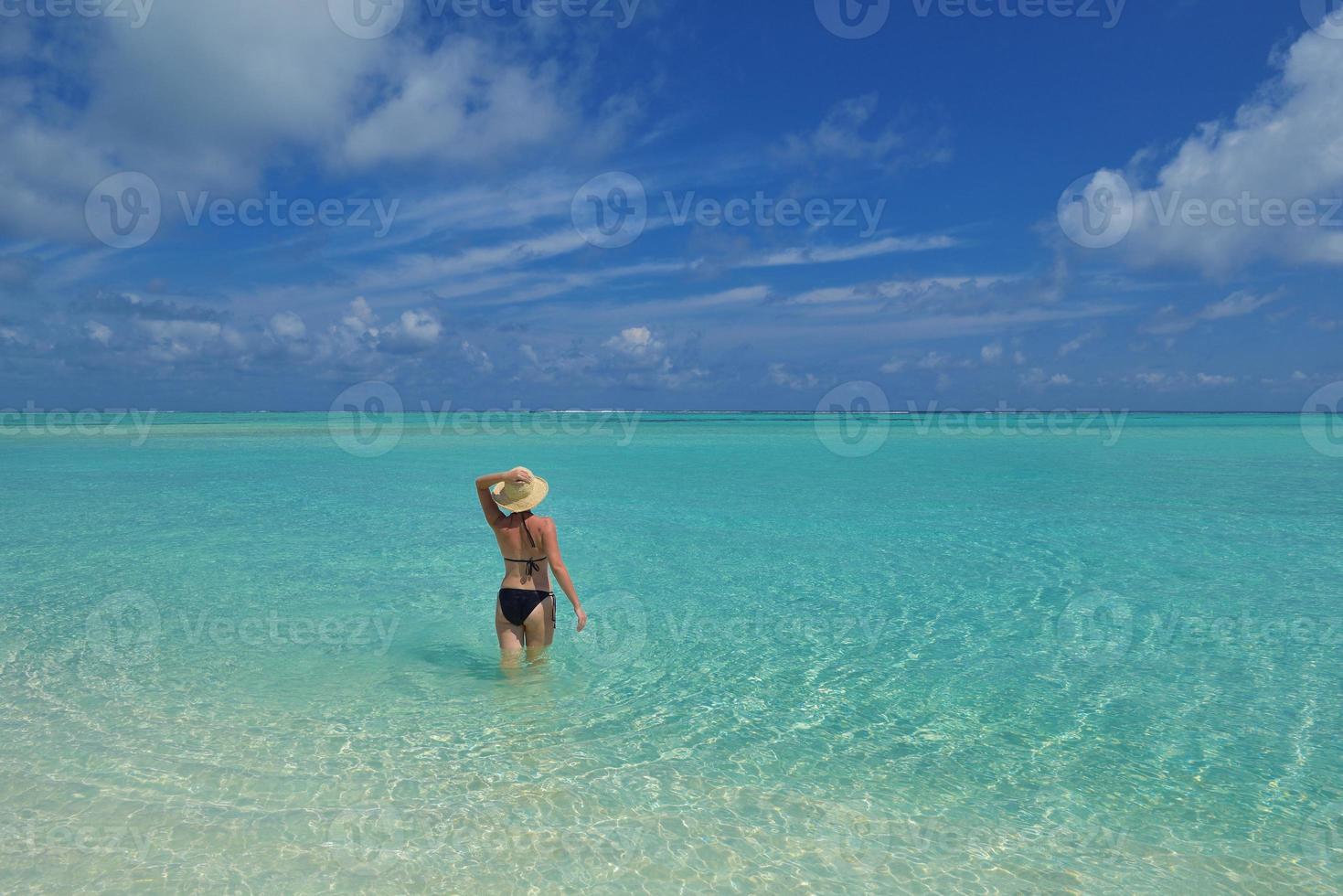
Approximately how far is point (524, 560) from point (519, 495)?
698 millimetres

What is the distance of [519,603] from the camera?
6.79 m

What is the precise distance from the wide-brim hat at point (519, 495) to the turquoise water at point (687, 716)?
162 centimetres

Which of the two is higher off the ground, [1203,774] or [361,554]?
[361,554]

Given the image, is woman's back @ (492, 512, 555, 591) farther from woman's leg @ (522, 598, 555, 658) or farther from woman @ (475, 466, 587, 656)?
woman's leg @ (522, 598, 555, 658)

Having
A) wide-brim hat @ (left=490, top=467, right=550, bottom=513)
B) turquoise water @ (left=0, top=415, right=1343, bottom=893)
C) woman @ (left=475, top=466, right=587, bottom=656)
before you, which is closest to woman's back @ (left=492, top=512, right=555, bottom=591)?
woman @ (left=475, top=466, right=587, bottom=656)

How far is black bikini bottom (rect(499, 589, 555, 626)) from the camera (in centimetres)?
678

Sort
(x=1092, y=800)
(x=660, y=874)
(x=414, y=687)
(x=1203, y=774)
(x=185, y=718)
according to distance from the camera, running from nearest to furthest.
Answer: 1. (x=660, y=874)
2. (x=1092, y=800)
3. (x=1203, y=774)
4. (x=185, y=718)
5. (x=414, y=687)

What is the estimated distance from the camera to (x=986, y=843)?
4.41 m

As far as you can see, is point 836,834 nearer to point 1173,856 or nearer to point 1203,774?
point 1173,856

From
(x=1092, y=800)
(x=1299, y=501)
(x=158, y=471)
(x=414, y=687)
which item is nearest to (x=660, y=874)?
(x=1092, y=800)

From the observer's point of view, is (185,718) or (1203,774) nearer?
(1203,774)

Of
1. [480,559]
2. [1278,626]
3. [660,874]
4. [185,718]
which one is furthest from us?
[480,559]

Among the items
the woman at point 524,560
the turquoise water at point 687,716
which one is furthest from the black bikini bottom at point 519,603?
the turquoise water at point 687,716

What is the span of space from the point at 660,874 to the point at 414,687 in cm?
336
